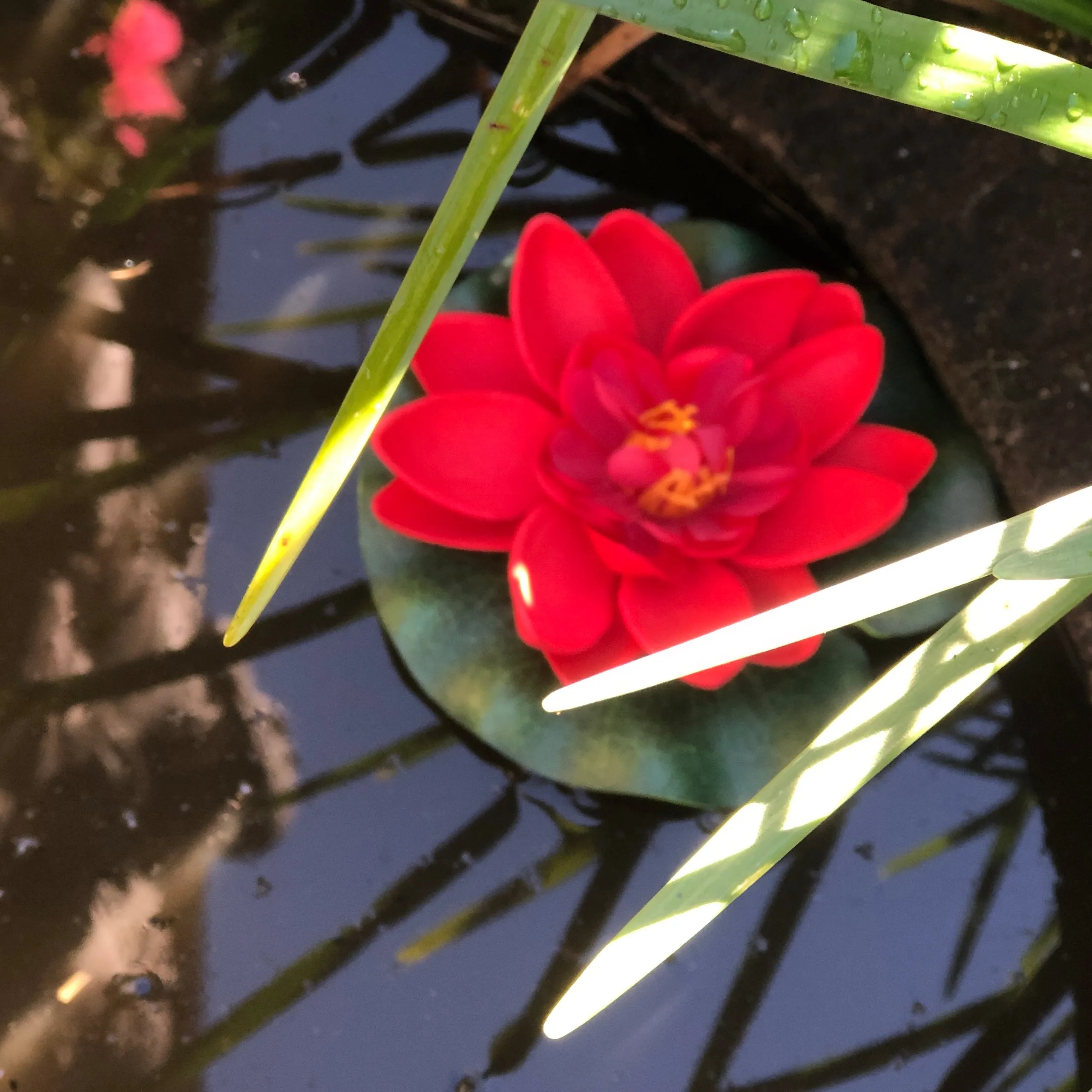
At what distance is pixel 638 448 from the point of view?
1.34ft

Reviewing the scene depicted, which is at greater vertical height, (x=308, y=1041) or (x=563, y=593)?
(x=563, y=593)

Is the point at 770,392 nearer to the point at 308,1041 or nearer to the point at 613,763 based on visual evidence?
the point at 613,763

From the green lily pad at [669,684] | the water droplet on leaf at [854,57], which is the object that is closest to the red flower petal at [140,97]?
the green lily pad at [669,684]

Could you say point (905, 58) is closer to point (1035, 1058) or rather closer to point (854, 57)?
point (854, 57)

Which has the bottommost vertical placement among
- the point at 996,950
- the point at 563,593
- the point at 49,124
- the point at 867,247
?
the point at 996,950

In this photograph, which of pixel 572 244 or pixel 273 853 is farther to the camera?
pixel 273 853

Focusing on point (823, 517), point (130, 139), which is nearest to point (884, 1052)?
point (823, 517)

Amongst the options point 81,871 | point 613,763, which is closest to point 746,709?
point 613,763

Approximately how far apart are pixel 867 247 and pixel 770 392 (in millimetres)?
143

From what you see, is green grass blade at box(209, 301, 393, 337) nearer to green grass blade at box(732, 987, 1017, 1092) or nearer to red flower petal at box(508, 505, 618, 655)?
red flower petal at box(508, 505, 618, 655)

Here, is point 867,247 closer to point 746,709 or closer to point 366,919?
point 746,709

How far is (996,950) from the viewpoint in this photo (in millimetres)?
549

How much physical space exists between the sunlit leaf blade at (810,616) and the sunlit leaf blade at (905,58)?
155 millimetres

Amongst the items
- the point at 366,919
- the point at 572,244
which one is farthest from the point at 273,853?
the point at 572,244
